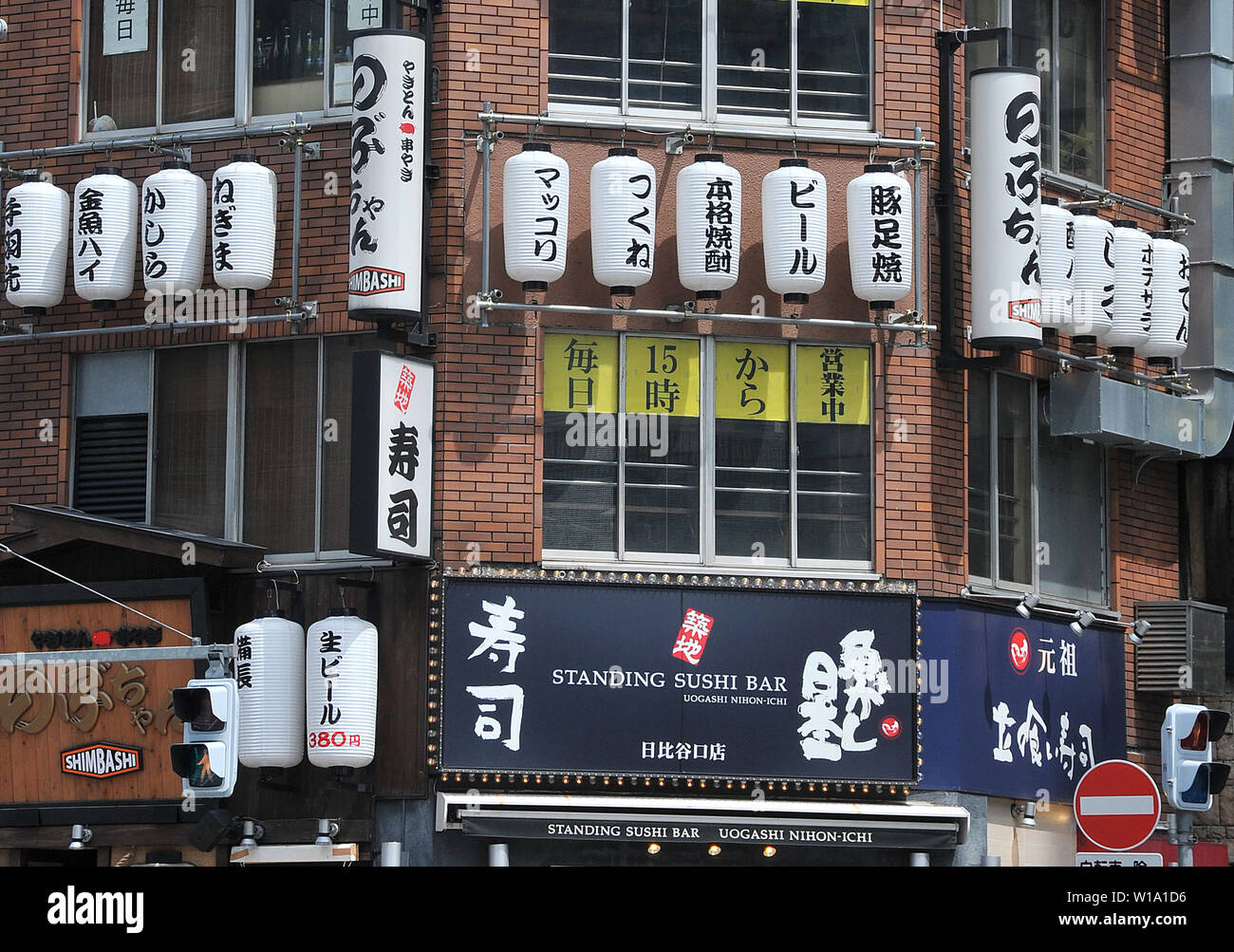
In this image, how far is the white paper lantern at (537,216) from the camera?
17547 mm

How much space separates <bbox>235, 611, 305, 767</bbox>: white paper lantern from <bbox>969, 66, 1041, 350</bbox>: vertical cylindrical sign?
7.12 m

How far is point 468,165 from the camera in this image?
18.2 meters

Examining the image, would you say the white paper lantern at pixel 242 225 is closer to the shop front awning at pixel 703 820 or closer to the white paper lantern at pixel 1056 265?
the shop front awning at pixel 703 820

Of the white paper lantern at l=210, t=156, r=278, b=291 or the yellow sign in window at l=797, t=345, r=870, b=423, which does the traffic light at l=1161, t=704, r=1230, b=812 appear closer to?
the yellow sign in window at l=797, t=345, r=870, b=423

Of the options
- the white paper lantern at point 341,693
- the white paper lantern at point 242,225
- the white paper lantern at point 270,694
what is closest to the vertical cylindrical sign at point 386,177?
the white paper lantern at point 242,225

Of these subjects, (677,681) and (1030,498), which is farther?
(1030,498)

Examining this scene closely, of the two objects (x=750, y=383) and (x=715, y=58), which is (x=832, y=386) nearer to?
(x=750, y=383)

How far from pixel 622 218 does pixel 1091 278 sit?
5.24 meters

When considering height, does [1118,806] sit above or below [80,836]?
above

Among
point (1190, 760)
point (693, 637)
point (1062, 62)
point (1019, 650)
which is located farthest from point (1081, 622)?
point (1062, 62)

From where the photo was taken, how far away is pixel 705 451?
59.7ft

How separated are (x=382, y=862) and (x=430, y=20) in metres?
7.78
